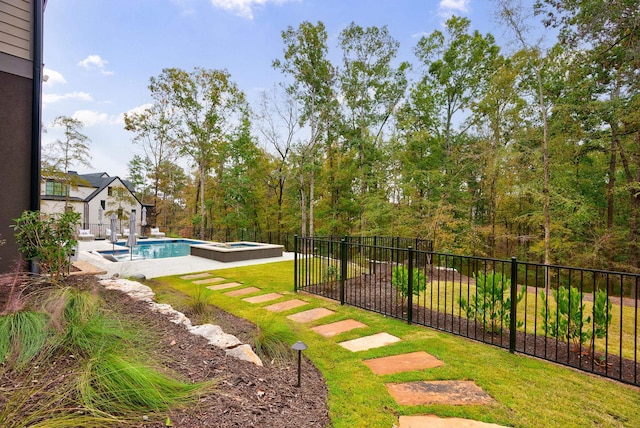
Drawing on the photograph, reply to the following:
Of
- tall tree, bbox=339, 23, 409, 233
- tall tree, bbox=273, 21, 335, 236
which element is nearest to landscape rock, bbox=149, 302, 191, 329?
tall tree, bbox=273, 21, 335, 236

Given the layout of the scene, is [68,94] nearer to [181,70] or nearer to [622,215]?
[181,70]

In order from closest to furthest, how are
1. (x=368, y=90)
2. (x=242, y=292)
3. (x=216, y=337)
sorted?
(x=216, y=337) → (x=242, y=292) → (x=368, y=90)

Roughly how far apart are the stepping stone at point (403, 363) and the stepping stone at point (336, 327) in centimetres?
81

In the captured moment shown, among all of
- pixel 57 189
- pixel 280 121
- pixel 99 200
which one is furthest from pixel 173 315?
pixel 99 200

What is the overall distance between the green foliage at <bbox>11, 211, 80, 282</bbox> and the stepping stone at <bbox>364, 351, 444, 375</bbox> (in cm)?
404

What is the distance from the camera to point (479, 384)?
235 cm

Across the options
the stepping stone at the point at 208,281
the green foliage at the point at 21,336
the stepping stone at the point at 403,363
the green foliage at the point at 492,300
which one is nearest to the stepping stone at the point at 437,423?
the stepping stone at the point at 403,363

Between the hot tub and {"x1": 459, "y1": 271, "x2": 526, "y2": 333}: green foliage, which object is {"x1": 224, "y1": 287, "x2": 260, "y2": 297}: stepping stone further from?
the hot tub

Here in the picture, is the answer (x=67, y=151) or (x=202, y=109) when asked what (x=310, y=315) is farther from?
(x=67, y=151)

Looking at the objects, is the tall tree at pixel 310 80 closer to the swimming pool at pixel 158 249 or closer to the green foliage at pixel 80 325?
the swimming pool at pixel 158 249

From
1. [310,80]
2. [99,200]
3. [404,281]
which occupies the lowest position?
[404,281]

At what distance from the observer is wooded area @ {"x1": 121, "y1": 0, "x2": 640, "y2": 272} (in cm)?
764

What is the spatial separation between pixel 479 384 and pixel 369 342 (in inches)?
44.7

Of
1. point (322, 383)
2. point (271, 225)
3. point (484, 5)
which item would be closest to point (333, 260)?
point (322, 383)
